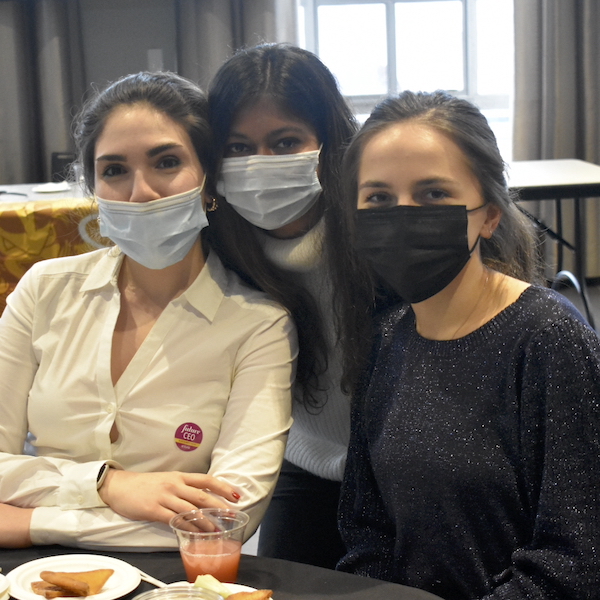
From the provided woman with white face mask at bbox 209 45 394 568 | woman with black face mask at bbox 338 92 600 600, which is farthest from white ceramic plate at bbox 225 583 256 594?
woman with white face mask at bbox 209 45 394 568

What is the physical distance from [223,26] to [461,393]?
4239 mm

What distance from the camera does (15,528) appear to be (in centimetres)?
122

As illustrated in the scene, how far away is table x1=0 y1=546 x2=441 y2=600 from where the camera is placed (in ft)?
3.28

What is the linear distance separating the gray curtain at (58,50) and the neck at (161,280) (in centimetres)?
360

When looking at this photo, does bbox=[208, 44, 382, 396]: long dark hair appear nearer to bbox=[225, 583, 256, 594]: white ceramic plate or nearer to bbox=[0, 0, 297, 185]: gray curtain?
bbox=[225, 583, 256, 594]: white ceramic plate

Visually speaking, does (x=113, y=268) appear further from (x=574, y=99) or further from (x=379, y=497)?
(x=574, y=99)

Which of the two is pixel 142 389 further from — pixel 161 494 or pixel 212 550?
pixel 212 550

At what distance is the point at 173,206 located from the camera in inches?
59.2

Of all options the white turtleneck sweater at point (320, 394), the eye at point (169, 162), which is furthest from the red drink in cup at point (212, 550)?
the eye at point (169, 162)

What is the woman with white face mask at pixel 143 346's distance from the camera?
1.37m

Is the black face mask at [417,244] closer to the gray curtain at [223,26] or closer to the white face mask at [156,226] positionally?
the white face mask at [156,226]

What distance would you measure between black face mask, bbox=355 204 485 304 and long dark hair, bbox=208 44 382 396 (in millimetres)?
143

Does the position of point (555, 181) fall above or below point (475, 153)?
below

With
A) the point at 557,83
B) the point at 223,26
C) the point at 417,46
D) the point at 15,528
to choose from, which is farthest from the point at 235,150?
the point at 417,46
